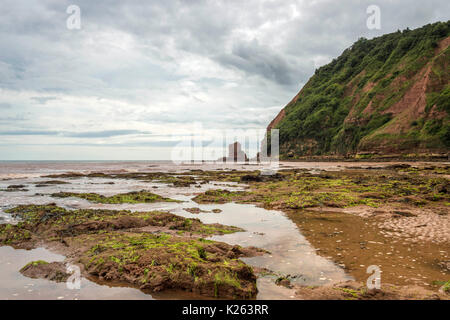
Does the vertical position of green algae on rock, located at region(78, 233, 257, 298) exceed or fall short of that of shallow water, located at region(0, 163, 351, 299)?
it exceeds it

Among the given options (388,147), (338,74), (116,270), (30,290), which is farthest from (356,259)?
(338,74)

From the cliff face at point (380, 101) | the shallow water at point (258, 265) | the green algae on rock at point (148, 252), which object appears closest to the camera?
the shallow water at point (258, 265)

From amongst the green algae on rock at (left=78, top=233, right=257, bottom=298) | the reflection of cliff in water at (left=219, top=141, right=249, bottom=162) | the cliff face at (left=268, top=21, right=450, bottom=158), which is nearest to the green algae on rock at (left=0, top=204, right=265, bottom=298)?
the green algae on rock at (left=78, top=233, right=257, bottom=298)

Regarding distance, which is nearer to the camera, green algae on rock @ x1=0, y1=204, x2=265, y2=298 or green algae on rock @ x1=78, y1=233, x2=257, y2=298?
green algae on rock @ x1=78, y1=233, x2=257, y2=298

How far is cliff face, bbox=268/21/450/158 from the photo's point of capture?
66.0 metres

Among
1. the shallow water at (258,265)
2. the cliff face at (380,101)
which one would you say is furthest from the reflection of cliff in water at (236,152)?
the shallow water at (258,265)

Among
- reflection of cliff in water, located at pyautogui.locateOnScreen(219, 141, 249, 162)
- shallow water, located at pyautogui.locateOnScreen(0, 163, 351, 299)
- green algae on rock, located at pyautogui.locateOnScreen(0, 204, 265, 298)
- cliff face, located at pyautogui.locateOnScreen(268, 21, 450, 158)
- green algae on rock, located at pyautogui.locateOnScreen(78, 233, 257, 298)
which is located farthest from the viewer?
reflection of cliff in water, located at pyautogui.locateOnScreen(219, 141, 249, 162)

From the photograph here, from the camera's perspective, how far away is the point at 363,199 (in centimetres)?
1612

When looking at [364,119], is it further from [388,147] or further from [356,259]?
[356,259]

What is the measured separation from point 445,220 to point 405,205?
10.6 ft

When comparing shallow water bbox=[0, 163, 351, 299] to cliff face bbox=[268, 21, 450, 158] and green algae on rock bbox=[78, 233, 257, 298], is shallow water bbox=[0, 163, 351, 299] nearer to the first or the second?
green algae on rock bbox=[78, 233, 257, 298]

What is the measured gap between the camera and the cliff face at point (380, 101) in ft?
217

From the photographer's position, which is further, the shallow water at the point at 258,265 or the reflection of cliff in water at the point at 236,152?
the reflection of cliff in water at the point at 236,152

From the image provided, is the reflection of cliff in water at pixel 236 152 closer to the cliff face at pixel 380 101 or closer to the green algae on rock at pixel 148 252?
the cliff face at pixel 380 101
